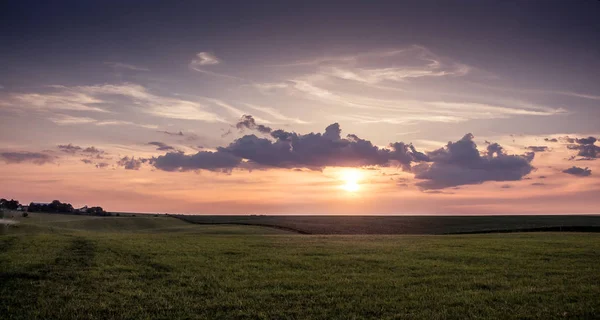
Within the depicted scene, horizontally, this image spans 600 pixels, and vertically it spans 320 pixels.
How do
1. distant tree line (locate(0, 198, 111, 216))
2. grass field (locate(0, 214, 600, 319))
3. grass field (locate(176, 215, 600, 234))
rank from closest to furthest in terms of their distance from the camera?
grass field (locate(0, 214, 600, 319)) → grass field (locate(176, 215, 600, 234)) → distant tree line (locate(0, 198, 111, 216))

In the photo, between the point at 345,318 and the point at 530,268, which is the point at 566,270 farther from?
the point at 345,318

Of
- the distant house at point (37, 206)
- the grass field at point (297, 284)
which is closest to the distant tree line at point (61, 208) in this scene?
the distant house at point (37, 206)

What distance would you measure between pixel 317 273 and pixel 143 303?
31.8 feet

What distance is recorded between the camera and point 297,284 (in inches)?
841

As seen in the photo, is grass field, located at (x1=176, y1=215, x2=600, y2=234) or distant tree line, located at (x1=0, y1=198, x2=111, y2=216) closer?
grass field, located at (x1=176, y1=215, x2=600, y2=234)

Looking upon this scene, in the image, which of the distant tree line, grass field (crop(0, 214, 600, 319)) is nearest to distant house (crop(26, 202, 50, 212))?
the distant tree line

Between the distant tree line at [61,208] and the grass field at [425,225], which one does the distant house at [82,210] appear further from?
the grass field at [425,225]

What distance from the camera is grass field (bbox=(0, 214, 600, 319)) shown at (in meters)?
16.6

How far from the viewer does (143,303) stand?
59.3 feet

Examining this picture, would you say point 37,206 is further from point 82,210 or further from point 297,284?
point 297,284

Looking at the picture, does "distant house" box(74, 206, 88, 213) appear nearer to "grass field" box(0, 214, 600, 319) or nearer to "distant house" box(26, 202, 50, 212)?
"distant house" box(26, 202, 50, 212)

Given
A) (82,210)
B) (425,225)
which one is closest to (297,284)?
(425,225)

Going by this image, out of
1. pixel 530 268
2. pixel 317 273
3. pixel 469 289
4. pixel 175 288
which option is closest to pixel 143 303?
pixel 175 288

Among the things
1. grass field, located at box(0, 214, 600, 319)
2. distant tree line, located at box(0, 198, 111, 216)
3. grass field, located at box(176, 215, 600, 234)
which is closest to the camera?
grass field, located at box(0, 214, 600, 319)
